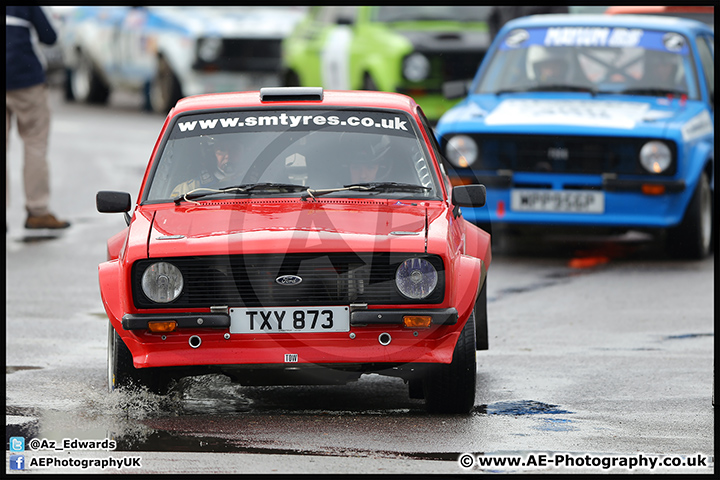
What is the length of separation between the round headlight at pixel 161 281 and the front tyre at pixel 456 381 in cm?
116

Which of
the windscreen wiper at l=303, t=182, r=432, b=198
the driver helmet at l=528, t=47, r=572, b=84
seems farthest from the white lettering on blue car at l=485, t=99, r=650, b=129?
the windscreen wiper at l=303, t=182, r=432, b=198

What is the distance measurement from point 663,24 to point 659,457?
287 inches

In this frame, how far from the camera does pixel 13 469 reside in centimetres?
529

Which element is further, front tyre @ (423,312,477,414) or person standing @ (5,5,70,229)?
person standing @ (5,5,70,229)

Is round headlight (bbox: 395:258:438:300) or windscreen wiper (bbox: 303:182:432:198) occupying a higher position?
windscreen wiper (bbox: 303:182:432:198)

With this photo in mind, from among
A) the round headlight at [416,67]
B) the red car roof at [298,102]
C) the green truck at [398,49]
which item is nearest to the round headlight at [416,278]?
the red car roof at [298,102]

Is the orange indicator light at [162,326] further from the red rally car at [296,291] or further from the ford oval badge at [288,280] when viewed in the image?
the ford oval badge at [288,280]

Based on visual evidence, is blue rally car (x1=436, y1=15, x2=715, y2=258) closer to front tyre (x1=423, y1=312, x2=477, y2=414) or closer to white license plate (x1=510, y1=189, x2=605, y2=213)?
white license plate (x1=510, y1=189, x2=605, y2=213)

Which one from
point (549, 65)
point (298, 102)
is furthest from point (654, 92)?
point (298, 102)

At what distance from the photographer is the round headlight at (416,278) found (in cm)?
594

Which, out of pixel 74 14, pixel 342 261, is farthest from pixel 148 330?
pixel 74 14

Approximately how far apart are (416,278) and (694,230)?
18.6ft

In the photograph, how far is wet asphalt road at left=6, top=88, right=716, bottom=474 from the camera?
5520 millimetres

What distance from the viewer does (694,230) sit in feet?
36.3
